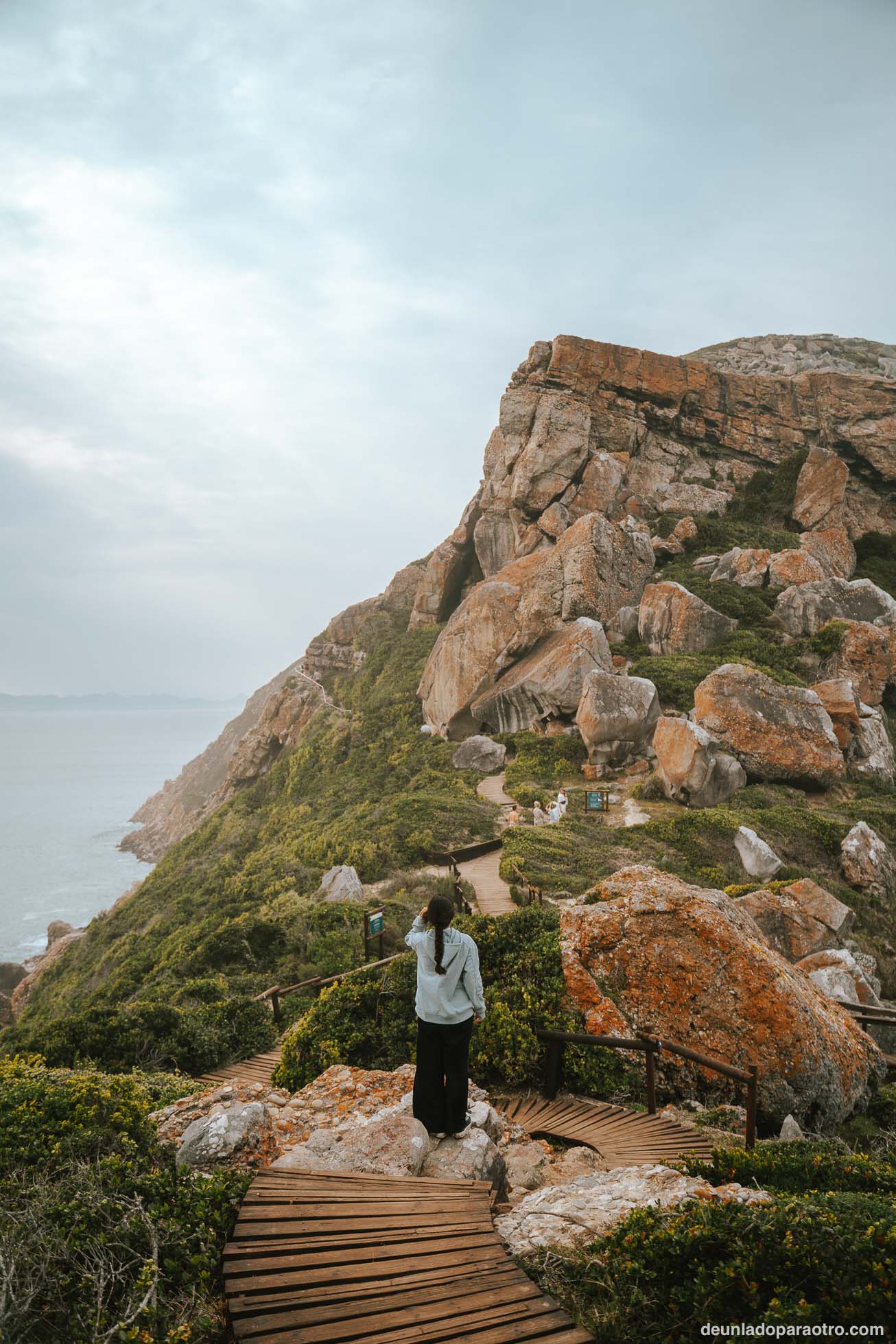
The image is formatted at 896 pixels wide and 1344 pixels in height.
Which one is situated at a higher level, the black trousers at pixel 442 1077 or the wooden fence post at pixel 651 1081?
the black trousers at pixel 442 1077

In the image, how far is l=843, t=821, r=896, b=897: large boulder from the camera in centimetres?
1656

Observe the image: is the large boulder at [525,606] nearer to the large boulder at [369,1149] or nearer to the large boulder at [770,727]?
the large boulder at [770,727]

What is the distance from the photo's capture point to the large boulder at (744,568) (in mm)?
32750

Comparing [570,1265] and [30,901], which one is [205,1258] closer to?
[570,1265]

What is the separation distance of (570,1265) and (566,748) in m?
21.8

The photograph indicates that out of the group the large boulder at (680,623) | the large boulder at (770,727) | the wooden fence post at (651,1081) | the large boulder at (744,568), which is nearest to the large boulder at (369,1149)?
the wooden fence post at (651,1081)

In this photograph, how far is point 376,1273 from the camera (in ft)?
10.3

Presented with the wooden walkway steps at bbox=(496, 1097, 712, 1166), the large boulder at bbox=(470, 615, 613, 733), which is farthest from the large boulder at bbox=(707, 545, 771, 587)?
the wooden walkway steps at bbox=(496, 1097, 712, 1166)

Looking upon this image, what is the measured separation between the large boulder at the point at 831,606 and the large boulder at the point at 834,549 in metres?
8.24

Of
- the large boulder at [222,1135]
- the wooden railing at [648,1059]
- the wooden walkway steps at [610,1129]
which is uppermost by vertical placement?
the large boulder at [222,1135]

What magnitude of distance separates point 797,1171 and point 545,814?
16.6m

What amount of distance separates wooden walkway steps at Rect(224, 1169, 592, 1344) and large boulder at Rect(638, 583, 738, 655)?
2751 centimetres

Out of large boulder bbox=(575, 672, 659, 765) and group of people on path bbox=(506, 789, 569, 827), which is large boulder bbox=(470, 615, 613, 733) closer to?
large boulder bbox=(575, 672, 659, 765)

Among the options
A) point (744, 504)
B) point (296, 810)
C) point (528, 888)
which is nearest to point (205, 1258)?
point (528, 888)
